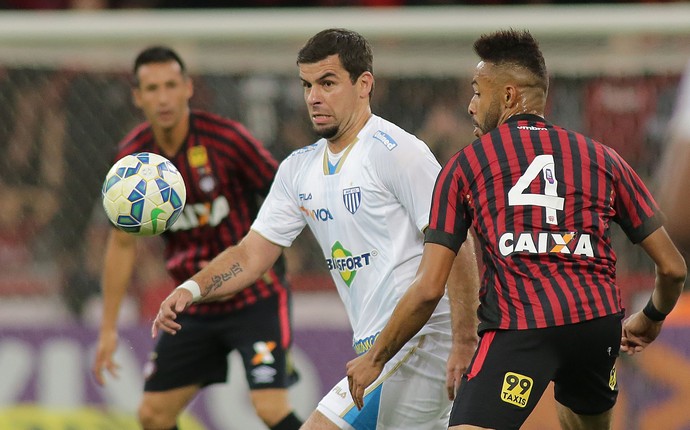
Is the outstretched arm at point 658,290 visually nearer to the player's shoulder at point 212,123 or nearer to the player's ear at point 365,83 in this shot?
the player's ear at point 365,83

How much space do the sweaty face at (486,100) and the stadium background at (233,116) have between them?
324 centimetres

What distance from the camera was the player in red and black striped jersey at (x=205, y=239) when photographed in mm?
5883

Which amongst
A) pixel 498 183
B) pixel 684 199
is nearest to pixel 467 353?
pixel 498 183

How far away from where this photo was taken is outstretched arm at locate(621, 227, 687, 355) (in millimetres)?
4059

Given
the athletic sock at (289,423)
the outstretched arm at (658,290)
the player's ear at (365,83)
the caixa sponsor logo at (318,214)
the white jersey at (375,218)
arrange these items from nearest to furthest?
the outstretched arm at (658,290) < the white jersey at (375,218) < the caixa sponsor logo at (318,214) < the player's ear at (365,83) < the athletic sock at (289,423)

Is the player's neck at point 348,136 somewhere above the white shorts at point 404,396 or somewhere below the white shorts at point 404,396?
above

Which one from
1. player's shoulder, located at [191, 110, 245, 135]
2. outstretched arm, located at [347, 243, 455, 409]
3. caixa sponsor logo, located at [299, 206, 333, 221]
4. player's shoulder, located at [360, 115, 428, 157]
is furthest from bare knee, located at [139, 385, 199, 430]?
outstretched arm, located at [347, 243, 455, 409]

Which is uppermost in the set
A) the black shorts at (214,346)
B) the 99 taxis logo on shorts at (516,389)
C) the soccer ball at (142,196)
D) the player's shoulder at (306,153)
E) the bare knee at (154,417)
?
the player's shoulder at (306,153)

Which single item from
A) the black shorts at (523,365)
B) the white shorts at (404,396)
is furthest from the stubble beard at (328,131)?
the black shorts at (523,365)

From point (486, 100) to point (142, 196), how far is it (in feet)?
4.91

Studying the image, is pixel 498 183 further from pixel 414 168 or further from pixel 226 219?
pixel 226 219

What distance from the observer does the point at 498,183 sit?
3.89 metres

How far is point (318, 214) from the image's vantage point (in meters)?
4.55

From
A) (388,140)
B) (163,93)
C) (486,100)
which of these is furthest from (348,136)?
(163,93)
